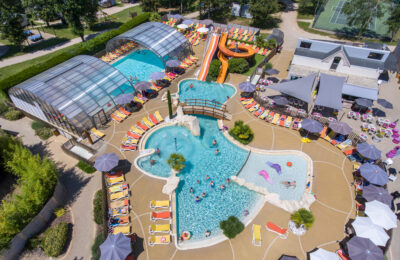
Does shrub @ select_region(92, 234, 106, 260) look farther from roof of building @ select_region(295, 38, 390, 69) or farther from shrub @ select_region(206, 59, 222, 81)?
roof of building @ select_region(295, 38, 390, 69)

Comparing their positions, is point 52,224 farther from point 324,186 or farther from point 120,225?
point 324,186

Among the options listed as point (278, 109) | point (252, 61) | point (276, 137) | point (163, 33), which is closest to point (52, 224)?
point (276, 137)

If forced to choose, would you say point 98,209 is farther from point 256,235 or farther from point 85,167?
point 256,235

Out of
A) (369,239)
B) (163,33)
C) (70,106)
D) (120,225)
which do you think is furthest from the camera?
(163,33)

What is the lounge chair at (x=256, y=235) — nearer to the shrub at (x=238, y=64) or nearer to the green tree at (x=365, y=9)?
the shrub at (x=238, y=64)

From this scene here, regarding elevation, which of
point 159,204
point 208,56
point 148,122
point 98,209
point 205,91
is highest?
point 208,56

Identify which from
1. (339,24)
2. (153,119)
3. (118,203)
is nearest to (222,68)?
(153,119)
